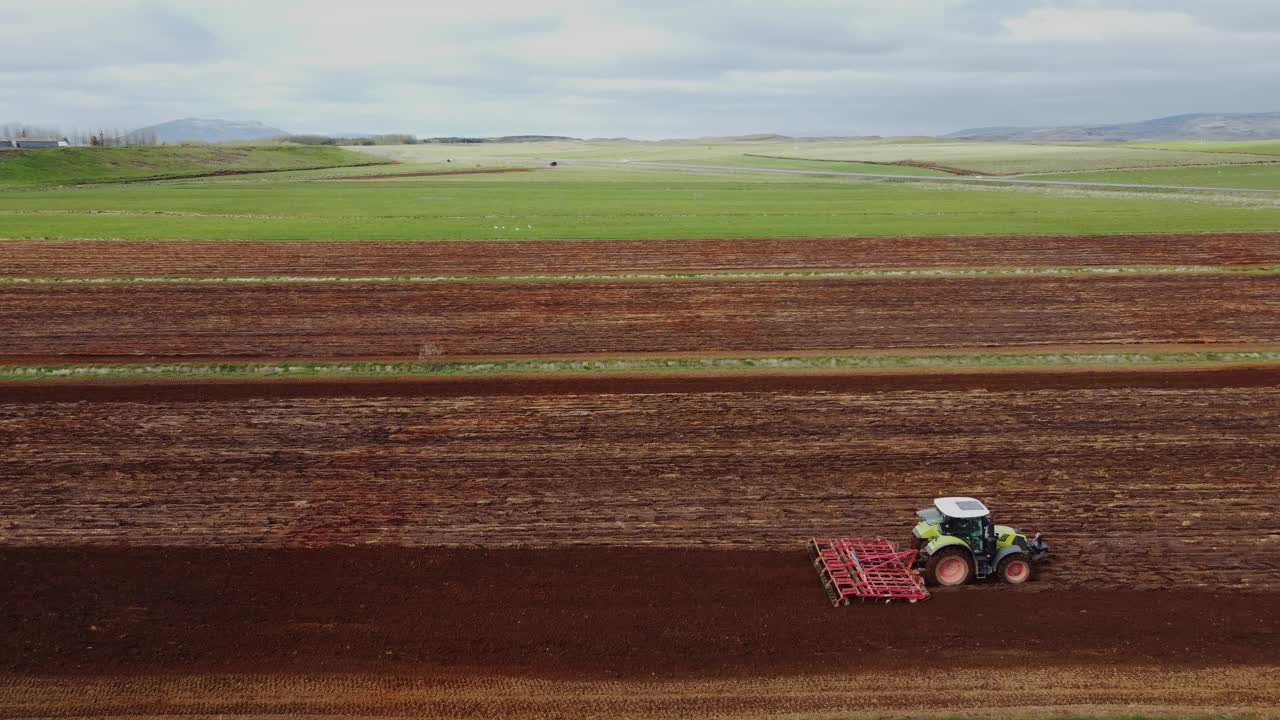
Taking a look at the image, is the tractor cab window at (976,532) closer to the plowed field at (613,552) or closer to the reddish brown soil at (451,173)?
the plowed field at (613,552)

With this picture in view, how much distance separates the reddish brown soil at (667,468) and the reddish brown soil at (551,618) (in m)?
0.78

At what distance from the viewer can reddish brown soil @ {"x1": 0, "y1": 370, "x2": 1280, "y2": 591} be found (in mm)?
16578

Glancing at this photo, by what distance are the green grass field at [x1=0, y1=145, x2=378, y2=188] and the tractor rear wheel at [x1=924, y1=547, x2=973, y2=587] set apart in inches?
4161

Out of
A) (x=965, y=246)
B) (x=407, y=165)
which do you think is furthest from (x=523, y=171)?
(x=965, y=246)

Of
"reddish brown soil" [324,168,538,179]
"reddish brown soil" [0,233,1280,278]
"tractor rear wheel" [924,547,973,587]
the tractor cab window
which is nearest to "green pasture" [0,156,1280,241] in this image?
"reddish brown soil" [0,233,1280,278]

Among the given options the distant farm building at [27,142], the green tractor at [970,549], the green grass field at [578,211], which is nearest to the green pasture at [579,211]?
the green grass field at [578,211]

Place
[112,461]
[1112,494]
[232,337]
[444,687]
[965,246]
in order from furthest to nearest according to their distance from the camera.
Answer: [965,246], [232,337], [112,461], [1112,494], [444,687]

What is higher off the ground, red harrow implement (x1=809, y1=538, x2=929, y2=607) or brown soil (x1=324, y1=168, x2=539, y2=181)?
brown soil (x1=324, y1=168, x2=539, y2=181)

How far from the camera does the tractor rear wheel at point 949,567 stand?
14625 millimetres

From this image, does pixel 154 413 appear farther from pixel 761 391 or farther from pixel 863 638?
pixel 863 638

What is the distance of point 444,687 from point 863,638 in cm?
572

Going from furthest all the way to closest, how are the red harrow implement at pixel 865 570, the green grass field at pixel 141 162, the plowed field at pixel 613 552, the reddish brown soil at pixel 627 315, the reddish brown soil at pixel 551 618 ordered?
the green grass field at pixel 141 162
the reddish brown soil at pixel 627 315
the red harrow implement at pixel 865 570
the reddish brown soil at pixel 551 618
the plowed field at pixel 613 552

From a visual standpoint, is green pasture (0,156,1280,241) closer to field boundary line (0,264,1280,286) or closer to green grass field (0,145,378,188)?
field boundary line (0,264,1280,286)

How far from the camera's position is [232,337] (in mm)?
31453
